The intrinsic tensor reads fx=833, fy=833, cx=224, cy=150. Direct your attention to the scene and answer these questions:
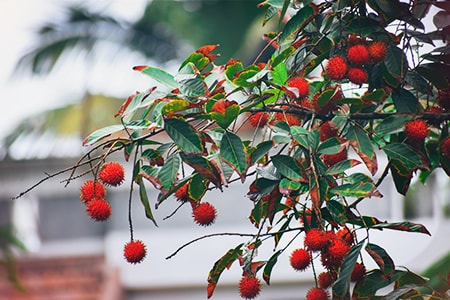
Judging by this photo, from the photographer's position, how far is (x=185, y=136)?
0.91 meters

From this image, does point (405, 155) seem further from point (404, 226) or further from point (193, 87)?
point (193, 87)

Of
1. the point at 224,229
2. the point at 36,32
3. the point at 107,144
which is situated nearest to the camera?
the point at 107,144

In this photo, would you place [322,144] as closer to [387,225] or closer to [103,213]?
[387,225]

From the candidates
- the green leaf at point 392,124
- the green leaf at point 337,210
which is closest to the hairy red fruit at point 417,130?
the green leaf at point 392,124

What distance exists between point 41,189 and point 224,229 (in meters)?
1.09

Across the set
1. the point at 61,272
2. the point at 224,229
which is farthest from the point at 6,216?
the point at 224,229

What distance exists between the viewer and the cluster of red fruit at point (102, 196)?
3.20ft

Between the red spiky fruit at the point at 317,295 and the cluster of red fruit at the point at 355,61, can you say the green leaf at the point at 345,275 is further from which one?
the cluster of red fruit at the point at 355,61

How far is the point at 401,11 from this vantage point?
41.2 inches

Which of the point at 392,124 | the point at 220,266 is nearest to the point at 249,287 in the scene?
the point at 220,266

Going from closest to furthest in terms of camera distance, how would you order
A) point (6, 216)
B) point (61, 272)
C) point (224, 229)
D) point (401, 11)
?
point (401, 11), point (61, 272), point (224, 229), point (6, 216)

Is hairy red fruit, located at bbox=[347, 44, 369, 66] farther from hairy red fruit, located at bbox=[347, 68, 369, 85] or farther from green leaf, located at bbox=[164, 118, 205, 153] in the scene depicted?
green leaf, located at bbox=[164, 118, 205, 153]

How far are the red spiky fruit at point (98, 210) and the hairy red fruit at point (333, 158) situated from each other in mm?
274

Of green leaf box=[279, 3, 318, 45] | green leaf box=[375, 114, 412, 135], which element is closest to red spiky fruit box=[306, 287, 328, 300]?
green leaf box=[375, 114, 412, 135]
